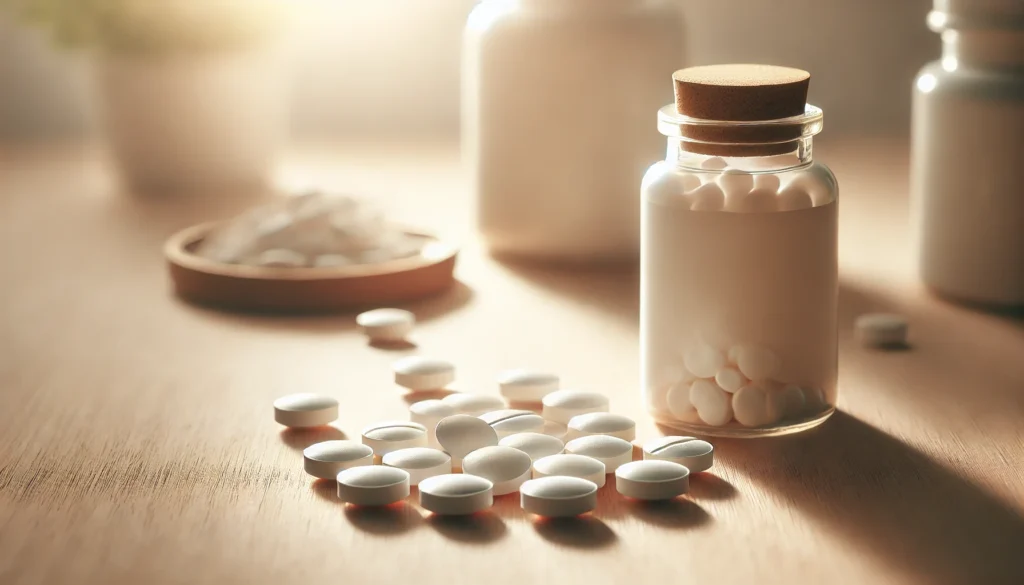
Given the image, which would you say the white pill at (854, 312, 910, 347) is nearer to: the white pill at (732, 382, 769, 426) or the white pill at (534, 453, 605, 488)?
the white pill at (732, 382, 769, 426)

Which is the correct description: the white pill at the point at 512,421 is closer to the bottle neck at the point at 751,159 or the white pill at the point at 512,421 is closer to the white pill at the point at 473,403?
the white pill at the point at 473,403

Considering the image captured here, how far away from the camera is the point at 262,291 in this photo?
1178 mm

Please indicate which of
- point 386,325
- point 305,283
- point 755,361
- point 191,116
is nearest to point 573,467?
point 755,361

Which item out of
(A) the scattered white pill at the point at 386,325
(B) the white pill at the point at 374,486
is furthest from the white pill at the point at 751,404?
(A) the scattered white pill at the point at 386,325

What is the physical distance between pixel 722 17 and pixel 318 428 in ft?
4.38

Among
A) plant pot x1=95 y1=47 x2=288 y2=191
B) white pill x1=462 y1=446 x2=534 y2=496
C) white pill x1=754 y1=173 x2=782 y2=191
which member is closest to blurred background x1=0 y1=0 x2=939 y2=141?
plant pot x1=95 y1=47 x2=288 y2=191

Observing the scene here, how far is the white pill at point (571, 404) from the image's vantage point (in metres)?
0.87

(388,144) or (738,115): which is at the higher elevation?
(738,115)

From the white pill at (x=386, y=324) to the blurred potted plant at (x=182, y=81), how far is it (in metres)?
0.64

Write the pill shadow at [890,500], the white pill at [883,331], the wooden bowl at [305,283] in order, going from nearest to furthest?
the pill shadow at [890,500]
the white pill at [883,331]
the wooden bowl at [305,283]

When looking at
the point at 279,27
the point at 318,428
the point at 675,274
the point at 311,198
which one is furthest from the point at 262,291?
the point at 279,27

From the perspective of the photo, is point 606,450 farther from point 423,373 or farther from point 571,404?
point 423,373

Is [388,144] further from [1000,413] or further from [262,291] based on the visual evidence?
[1000,413]

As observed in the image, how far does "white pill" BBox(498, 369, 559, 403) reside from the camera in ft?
3.03
